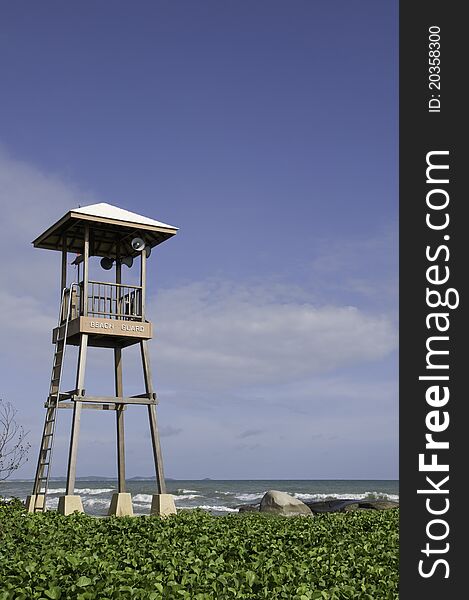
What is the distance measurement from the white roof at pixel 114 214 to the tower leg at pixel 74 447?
8.45ft

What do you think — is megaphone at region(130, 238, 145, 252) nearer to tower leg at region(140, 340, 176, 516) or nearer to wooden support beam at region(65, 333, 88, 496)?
tower leg at region(140, 340, 176, 516)

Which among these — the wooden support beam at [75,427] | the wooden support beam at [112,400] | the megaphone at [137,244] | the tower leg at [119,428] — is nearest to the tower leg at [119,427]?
the tower leg at [119,428]

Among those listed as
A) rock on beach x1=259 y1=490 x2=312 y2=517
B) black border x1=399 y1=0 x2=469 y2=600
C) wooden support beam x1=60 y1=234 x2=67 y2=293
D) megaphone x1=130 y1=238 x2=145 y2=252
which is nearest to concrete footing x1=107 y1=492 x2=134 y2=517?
wooden support beam x1=60 y1=234 x2=67 y2=293

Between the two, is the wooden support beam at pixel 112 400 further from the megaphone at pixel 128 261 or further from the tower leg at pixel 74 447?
the megaphone at pixel 128 261

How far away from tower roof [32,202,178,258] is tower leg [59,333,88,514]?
96.7 inches

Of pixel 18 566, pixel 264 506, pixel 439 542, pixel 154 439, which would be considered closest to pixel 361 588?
pixel 439 542

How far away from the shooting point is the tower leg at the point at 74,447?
554 inches

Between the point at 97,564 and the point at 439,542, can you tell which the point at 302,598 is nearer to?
the point at 439,542

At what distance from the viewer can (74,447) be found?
14383mm

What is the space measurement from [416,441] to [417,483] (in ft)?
0.78

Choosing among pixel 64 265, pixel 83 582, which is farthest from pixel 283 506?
pixel 83 582

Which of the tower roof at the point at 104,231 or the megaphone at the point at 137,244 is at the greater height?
the tower roof at the point at 104,231

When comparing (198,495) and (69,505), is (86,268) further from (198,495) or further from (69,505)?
(198,495)

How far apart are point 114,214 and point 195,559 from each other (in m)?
10.1
